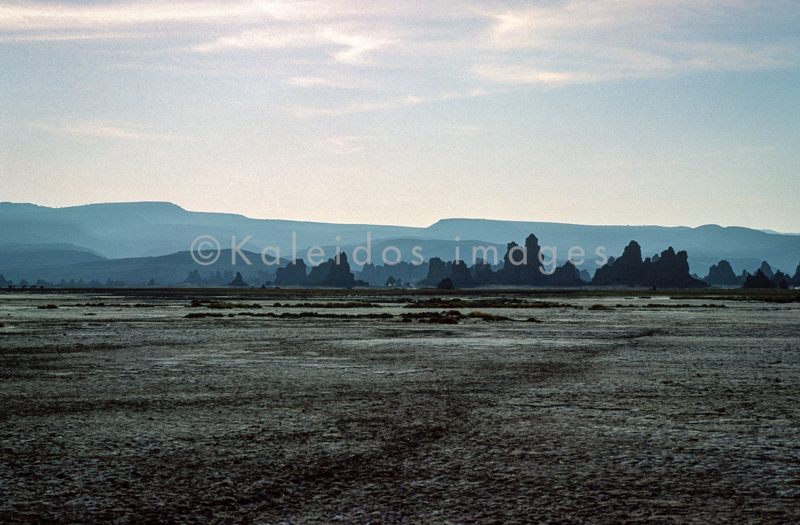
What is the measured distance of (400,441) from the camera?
12.4 meters

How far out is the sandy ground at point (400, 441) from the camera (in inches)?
343

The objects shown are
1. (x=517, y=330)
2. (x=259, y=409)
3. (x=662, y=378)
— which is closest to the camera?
(x=259, y=409)

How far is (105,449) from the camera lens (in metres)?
11.8

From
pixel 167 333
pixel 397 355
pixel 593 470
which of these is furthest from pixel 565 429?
pixel 167 333

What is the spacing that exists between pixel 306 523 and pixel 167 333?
125 feet

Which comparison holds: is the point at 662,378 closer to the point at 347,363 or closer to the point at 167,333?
the point at 347,363

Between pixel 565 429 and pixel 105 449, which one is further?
pixel 565 429

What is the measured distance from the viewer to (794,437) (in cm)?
1251

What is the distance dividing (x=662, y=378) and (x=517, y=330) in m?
27.1

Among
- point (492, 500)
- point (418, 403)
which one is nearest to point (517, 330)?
point (418, 403)

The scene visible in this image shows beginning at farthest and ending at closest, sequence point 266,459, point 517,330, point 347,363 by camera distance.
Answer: point 517,330 < point 347,363 < point 266,459

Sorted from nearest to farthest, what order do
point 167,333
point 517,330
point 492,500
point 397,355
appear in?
point 492,500 → point 397,355 → point 167,333 → point 517,330

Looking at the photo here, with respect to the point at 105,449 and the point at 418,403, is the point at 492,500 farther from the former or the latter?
the point at 418,403

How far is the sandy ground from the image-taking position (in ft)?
28.6
